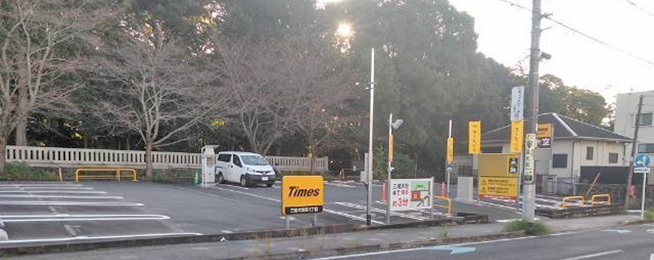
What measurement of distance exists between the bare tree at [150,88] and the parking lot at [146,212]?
6810mm

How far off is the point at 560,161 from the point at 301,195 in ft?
87.2

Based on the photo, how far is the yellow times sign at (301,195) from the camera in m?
12.9

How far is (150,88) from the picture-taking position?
90.6 ft

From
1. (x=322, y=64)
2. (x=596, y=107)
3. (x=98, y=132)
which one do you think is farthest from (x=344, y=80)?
(x=596, y=107)

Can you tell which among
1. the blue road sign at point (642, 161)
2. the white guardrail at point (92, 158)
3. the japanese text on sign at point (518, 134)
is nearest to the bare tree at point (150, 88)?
the white guardrail at point (92, 158)

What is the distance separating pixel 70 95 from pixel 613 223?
80.9ft

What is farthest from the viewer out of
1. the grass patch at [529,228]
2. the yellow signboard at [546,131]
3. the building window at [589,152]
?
the building window at [589,152]

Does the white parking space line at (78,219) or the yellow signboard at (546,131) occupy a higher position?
the yellow signboard at (546,131)

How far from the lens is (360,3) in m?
34.9

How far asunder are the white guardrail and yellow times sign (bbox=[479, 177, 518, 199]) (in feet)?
50.3

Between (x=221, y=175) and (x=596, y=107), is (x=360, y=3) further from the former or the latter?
(x=596, y=107)

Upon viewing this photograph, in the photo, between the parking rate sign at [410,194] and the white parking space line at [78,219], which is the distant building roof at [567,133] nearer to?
the parking rate sign at [410,194]

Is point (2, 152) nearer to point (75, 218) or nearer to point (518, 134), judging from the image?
point (75, 218)

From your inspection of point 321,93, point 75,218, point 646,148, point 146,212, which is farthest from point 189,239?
point 646,148
